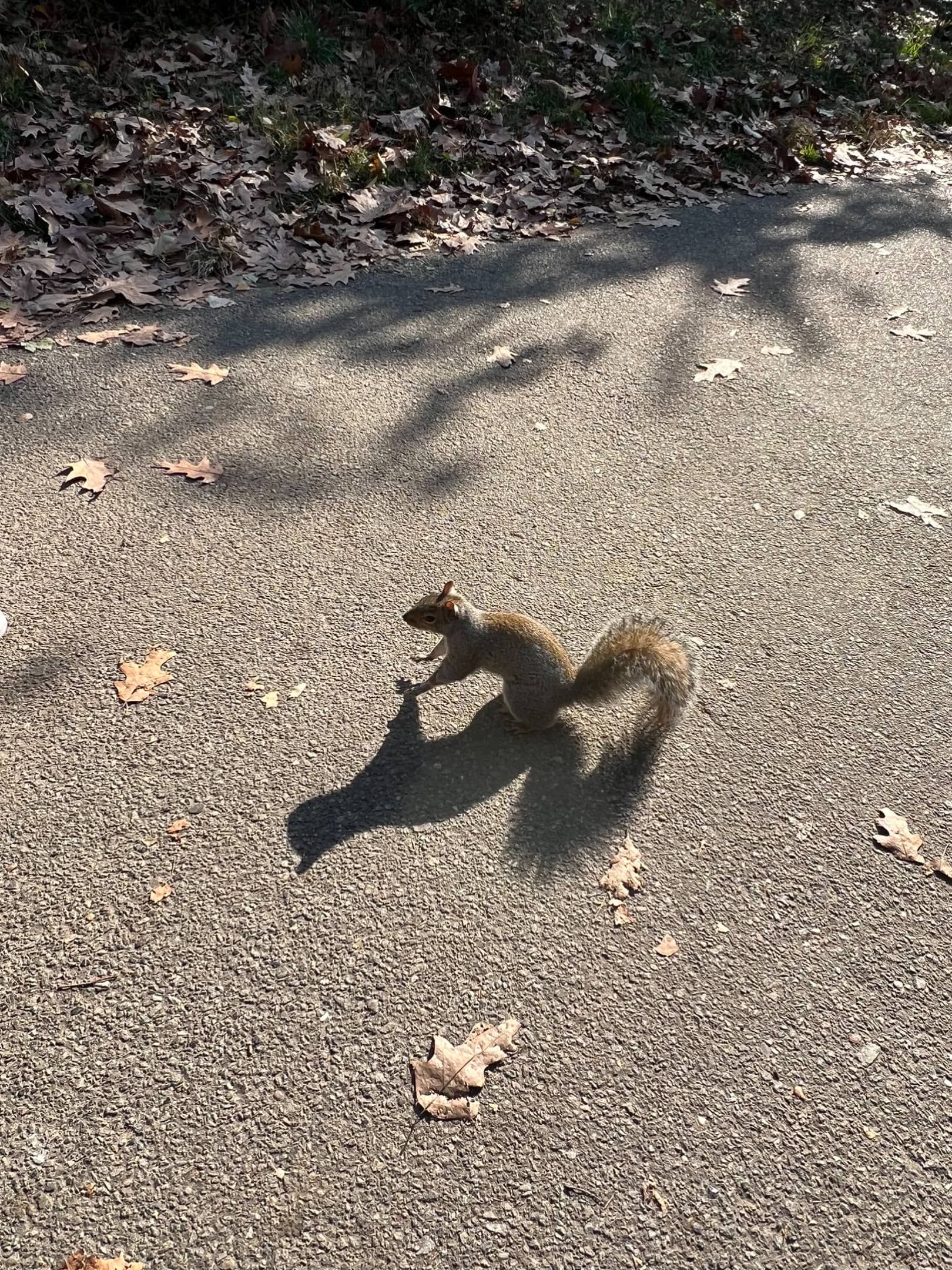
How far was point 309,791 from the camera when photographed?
258cm

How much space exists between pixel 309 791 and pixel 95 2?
7073mm

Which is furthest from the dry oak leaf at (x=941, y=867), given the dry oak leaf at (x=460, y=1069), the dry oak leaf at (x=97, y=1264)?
the dry oak leaf at (x=97, y=1264)

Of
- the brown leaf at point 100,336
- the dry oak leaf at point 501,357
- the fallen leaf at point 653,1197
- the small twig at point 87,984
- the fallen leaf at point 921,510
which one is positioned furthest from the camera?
the dry oak leaf at point 501,357

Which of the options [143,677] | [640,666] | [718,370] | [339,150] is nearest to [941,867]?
[640,666]

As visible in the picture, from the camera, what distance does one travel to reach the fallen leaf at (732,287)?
17.5 feet

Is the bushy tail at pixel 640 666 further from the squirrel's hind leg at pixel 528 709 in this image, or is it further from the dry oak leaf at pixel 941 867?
the dry oak leaf at pixel 941 867

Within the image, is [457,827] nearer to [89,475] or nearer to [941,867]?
[941,867]

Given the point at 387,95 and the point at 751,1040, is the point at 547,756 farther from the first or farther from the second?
the point at 387,95

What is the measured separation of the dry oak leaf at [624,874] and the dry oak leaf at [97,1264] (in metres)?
1.34

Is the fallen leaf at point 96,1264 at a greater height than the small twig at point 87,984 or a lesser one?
lesser

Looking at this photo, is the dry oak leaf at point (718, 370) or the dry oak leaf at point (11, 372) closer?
the dry oak leaf at point (11, 372)

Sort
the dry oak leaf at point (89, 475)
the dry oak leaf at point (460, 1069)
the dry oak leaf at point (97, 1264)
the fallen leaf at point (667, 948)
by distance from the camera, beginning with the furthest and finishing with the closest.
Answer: the dry oak leaf at point (89, 475) < the fallen leaf at point (667, 948) < the dry oak leaf at point (460, 1069) < the dry oak leaf at point (97, 1264)

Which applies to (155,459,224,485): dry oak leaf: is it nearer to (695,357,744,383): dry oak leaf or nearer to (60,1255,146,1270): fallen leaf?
(695,357,744,383): dry oak leaf

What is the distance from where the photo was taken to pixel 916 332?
16.8ft
